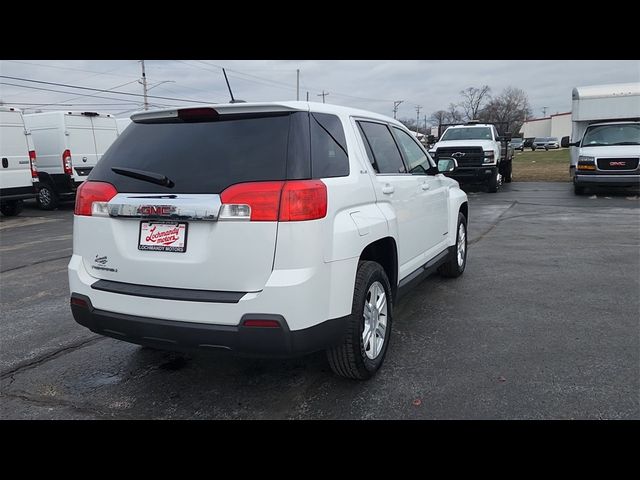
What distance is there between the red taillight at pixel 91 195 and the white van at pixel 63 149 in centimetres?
1234

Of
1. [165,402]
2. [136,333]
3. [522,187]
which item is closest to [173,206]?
[136,333]

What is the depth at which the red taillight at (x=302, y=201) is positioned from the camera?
2746 millimetres

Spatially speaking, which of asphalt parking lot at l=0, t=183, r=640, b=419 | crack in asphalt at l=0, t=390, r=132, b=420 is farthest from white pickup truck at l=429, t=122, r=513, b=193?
crack in asphalt at l=0, t=390, r=132, b=420

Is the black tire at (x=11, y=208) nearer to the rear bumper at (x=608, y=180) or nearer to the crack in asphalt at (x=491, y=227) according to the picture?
the crack in asphalt at (x=491, y=227)

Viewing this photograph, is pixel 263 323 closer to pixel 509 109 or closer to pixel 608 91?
pixel 608 91

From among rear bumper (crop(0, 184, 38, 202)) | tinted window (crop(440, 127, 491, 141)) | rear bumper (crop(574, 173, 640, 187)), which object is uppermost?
tinted window (crop(440, 127, 491, 141))

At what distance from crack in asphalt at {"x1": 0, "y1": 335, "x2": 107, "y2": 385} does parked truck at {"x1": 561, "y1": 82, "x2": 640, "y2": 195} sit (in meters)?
14.1

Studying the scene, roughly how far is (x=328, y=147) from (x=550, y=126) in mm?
98696

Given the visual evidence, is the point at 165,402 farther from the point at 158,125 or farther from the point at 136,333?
the point at 158,125

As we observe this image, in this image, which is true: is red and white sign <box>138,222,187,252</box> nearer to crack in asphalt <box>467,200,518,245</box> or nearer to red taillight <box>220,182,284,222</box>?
red taillight <box>220,182,284,222</box>

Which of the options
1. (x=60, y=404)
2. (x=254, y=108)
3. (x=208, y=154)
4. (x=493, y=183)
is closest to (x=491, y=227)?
(x=493, y=183)

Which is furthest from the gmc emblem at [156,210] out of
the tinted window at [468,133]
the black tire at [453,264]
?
the tinted window at [468,133]

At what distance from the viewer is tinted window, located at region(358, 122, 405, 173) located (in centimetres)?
385
